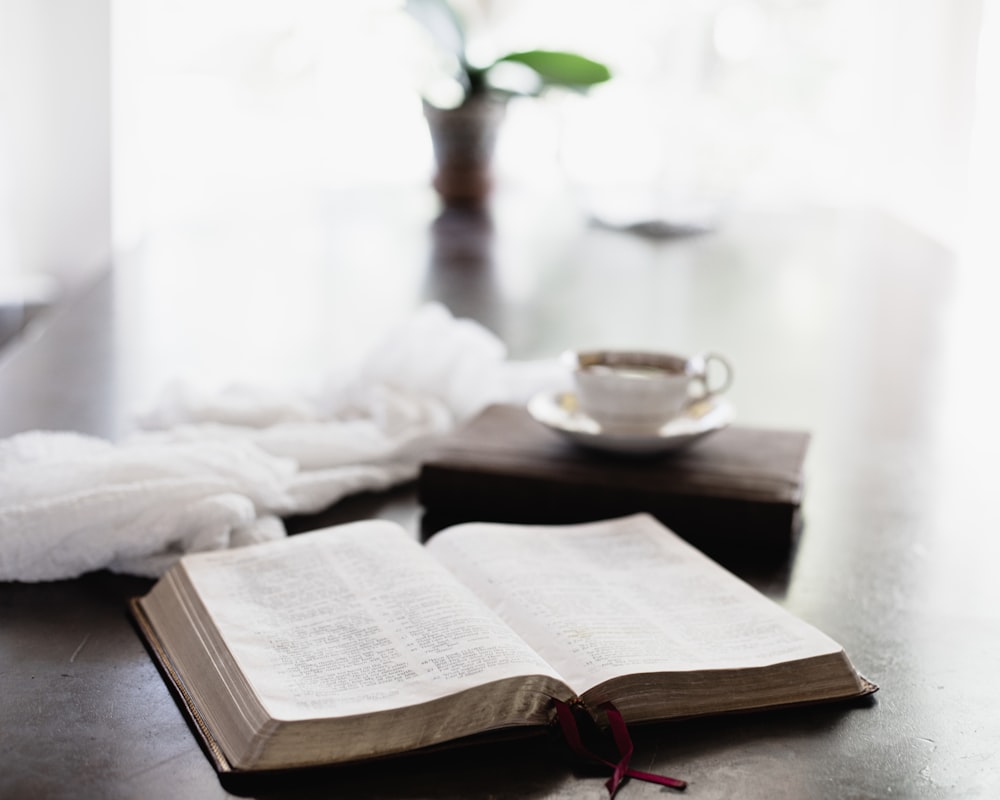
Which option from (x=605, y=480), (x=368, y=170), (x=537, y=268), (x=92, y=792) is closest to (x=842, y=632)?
(x=605, y=480)

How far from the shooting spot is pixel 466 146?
2766 millimetres

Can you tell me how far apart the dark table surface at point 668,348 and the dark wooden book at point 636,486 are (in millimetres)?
36

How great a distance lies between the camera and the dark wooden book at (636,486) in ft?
3.08

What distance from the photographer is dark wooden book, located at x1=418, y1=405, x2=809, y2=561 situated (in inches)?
36.9

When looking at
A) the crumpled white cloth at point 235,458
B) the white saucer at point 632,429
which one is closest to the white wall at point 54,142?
the crumpled white cloth at point 235,458

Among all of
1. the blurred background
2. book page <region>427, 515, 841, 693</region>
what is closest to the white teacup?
book page <region>427, 515, 841, 693</region>

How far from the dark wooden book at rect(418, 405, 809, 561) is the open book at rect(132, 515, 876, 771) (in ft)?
0.24

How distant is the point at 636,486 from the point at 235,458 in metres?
0.31

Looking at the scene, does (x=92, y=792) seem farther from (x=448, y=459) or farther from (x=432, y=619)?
(x=448, y=459)

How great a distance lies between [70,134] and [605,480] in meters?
2.49

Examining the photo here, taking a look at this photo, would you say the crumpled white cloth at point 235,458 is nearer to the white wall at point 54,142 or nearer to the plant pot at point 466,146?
the plant pot at point 466,146

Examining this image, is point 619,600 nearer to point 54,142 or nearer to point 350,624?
point 350,624

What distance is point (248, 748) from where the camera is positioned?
23.6 inches

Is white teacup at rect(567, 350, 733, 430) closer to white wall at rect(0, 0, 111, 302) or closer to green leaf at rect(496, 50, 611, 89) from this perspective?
green leaf at rect(496, 50, 611, 89)
